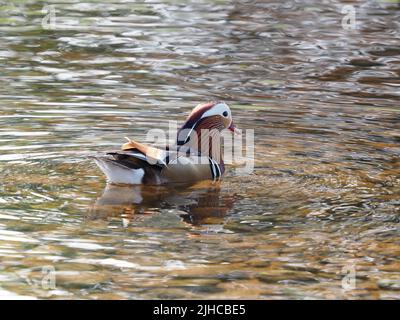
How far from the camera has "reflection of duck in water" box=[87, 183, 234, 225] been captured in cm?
934

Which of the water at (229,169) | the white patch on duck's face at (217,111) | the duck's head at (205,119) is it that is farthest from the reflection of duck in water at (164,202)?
the white patch on duck's face at (217,111)

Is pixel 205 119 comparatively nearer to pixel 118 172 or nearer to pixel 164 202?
pixel 118 172

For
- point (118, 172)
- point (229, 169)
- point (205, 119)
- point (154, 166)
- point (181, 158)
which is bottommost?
point (118, 172)

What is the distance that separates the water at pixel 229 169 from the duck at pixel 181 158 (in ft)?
0.46

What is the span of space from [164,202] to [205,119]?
5.15 feet

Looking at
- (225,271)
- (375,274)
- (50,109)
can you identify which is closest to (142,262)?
(225,271)

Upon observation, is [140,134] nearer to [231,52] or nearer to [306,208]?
[306,208]

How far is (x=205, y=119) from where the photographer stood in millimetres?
11164

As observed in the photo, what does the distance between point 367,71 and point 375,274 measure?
7.92m

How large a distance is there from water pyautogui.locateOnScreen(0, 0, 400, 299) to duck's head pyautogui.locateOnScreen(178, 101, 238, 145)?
1.67ft

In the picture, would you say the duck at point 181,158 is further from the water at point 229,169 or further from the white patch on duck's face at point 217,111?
the water at point 229,169

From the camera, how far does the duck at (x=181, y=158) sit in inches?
395

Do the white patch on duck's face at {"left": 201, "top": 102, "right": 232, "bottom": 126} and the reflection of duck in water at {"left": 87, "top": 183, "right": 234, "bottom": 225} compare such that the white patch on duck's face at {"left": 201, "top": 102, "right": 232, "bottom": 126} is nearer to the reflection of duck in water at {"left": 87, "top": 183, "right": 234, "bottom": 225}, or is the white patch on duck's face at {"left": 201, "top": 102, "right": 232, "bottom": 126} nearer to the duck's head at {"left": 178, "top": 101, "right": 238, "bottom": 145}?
the duck's head at {"left": 178, "top": 101, "right": 238, "bottom": 145}

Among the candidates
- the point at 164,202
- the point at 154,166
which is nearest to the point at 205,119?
the point at 154,166
